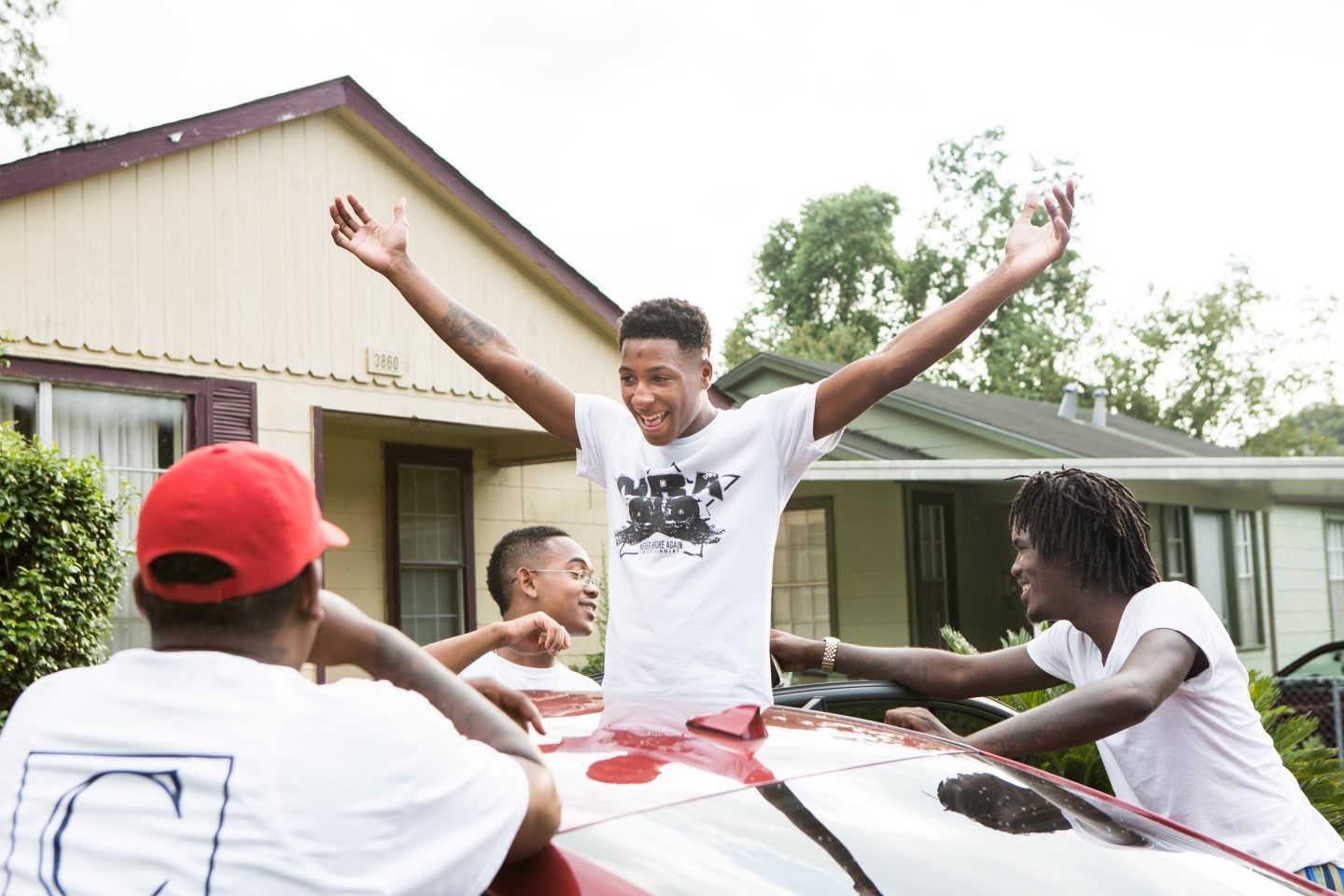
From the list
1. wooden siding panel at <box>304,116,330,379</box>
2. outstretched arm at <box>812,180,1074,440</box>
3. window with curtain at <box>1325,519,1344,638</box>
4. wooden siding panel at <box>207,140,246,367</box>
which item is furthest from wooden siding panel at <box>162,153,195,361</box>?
window with curtain at <box>1325,519,1344,638</box>

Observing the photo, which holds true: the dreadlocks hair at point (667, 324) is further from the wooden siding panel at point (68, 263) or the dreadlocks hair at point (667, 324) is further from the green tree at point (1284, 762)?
the wooden siding panel at point (68, 263)

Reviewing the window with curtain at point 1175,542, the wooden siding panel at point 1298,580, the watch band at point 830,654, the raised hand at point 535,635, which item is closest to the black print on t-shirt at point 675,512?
the raised hand at point 535,635

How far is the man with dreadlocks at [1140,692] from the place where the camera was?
2895mm

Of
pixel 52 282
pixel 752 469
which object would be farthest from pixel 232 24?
pixel 752 469

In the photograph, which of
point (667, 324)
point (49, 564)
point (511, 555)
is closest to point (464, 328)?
point (667, 324)

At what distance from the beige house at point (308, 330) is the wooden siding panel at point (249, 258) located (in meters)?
0.01

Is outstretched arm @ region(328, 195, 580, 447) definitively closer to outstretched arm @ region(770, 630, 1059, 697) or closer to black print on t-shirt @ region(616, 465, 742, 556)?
black print on t-shirt @ region(616, 465, 742, 556)

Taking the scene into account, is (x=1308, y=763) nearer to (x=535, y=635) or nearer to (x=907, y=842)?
(x=535, y=635)

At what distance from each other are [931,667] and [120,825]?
8.28 ft

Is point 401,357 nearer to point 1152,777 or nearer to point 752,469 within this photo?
point 752,469

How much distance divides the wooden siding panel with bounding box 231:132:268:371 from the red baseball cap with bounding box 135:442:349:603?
722 cm

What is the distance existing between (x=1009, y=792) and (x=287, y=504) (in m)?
1.39

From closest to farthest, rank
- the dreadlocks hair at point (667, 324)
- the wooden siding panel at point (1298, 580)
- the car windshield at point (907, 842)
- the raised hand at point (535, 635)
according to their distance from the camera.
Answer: the car windshield at point (907, 842) → the raised hand at point (535, 635) → the dreadlocks hair at point (667, 324) → the wooden siding panel at point (1298, 580)

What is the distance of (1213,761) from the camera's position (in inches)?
119
